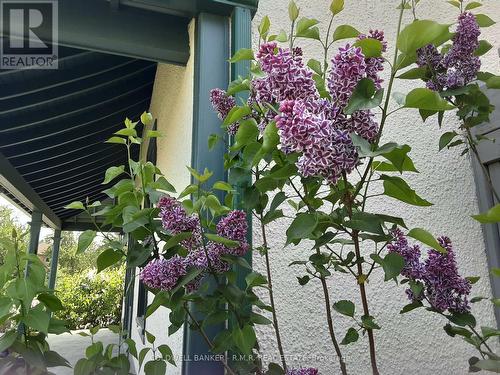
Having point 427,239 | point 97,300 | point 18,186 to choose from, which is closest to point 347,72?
point 427,239

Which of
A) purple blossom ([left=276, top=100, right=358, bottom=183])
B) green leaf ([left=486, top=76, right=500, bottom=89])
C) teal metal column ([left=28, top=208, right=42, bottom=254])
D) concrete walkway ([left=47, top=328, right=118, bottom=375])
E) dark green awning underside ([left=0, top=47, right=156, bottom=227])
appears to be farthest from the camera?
concrete walkway ([left=47, top=328, right=118, bottom=375])

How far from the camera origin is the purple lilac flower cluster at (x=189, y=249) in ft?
3.22

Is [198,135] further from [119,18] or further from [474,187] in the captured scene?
[474,187]

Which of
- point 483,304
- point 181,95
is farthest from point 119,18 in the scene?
point 483,304

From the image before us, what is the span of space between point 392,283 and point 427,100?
1106 millimetres

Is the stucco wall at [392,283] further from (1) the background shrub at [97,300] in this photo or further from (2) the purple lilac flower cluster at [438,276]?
(1) the background shrub at [97,300]

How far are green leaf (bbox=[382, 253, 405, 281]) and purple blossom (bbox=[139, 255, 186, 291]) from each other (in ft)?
1.67

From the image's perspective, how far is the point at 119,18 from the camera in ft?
5.43

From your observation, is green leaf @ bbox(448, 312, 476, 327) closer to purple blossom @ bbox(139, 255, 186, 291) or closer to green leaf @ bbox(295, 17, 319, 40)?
purple blossom @ bbox(139, 255, 186, 291)

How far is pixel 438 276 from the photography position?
102cm

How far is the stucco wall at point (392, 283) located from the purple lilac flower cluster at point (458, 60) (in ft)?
2.18

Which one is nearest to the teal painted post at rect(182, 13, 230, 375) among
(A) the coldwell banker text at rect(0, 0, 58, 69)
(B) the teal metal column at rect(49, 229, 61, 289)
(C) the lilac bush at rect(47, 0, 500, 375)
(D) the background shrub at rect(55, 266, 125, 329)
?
(C) the lilac bush at rect(47, 0, 500, 375)

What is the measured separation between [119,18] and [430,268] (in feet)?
5.19

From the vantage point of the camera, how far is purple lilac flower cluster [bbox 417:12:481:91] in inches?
43.6
